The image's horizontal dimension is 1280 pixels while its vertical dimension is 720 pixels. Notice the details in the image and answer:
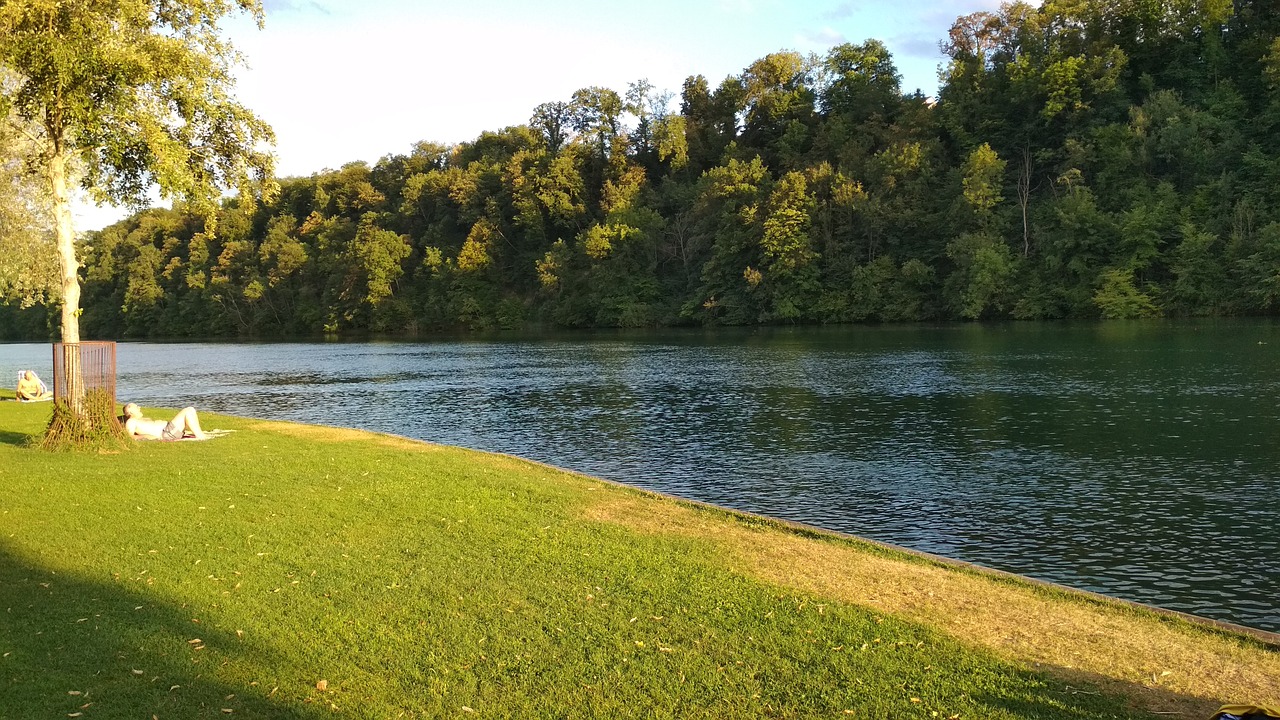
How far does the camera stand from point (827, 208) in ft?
273

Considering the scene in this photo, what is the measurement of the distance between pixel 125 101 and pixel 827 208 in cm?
7329

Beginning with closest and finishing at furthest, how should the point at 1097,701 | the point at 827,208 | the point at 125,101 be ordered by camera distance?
the point at 1097,701, the point at 125,101, the point at 827,208

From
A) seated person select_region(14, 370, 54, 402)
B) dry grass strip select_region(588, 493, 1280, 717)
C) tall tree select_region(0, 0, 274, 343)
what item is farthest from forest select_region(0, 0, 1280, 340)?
dry grass strip select_region(588, 493, 1280, 717)

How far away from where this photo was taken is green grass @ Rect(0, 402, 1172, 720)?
5.93 metres

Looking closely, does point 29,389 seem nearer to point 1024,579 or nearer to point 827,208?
point 1024,579

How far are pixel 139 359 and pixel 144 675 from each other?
236 ft

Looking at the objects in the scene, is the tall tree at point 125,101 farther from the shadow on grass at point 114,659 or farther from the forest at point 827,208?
the forest at point 827,208

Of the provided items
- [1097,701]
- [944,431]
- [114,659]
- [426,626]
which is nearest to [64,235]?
[114,659]

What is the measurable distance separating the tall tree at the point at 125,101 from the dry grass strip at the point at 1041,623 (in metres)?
12.5

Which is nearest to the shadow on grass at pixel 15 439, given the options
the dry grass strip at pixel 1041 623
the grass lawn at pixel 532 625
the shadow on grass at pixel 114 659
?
the grass lawn at pixel 532 625

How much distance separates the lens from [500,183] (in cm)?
11256

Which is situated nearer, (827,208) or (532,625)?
(532,625)

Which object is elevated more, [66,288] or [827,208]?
[827,208]

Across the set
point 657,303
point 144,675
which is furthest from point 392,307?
point 144,675
